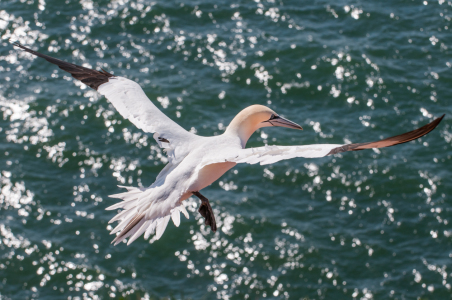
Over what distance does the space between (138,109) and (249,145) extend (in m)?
7.96

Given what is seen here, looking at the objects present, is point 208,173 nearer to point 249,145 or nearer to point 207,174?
point 207,174

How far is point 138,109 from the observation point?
7.86m

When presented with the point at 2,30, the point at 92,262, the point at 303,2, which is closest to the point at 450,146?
the point at 303,2

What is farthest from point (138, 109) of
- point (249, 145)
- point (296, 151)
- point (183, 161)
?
point (249, 145)

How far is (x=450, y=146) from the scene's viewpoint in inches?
607

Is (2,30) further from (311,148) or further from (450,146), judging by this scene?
(311,148)

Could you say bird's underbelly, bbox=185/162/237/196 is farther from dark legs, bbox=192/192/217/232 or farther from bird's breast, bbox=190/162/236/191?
dark legs, bbox=192/192/217/232

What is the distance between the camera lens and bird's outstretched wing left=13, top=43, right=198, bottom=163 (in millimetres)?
7289

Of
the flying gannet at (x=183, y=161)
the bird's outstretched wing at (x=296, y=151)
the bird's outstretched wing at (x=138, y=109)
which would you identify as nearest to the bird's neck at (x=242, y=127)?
the flying gannet at (x=183, y=161)

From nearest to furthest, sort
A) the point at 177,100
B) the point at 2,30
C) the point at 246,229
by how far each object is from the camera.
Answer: the point at 246,229, the point at 177,100, the point at 2,30

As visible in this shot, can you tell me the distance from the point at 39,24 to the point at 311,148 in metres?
15.1

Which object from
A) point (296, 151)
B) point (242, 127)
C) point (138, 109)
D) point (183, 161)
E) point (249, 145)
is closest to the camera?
point (296, 151)

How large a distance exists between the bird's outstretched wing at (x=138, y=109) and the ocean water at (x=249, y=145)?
500 centimetres

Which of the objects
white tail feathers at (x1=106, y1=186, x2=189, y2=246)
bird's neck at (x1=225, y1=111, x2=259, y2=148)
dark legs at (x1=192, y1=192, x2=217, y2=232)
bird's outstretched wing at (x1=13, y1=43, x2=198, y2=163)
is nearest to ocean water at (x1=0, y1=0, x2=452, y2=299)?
bird's outstretched wing at (x1=13, y1=43, x2=198, y2=163)
